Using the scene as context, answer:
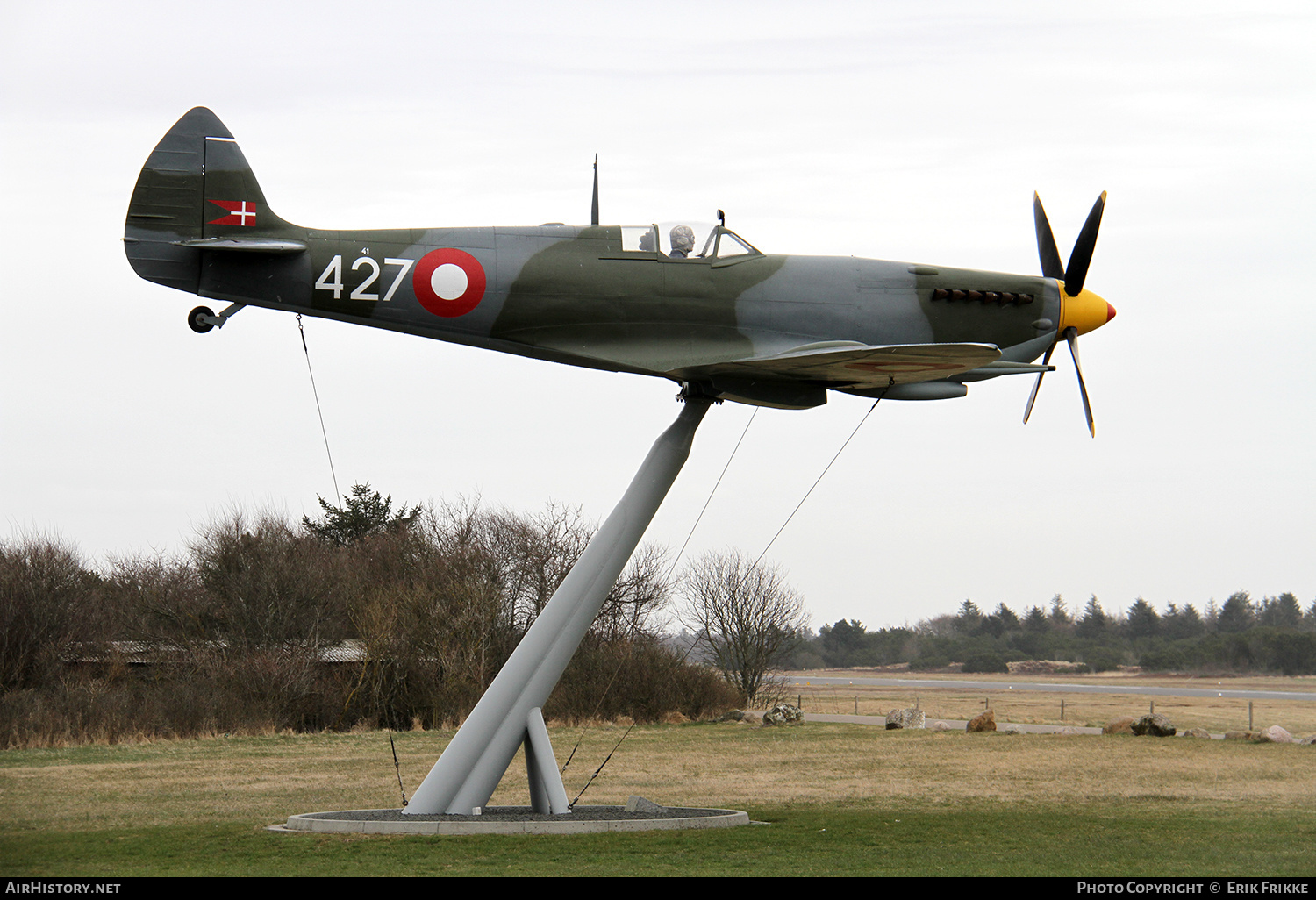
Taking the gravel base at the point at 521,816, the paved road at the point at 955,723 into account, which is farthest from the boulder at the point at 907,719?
the gravel base at the point at 521,816

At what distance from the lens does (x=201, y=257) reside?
11844 millimetres

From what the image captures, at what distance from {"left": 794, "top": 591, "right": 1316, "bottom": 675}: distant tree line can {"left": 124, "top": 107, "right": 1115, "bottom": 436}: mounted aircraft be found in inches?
3128

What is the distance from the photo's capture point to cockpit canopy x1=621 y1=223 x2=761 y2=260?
12.9m

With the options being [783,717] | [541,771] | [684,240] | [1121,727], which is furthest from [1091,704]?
[684,240]

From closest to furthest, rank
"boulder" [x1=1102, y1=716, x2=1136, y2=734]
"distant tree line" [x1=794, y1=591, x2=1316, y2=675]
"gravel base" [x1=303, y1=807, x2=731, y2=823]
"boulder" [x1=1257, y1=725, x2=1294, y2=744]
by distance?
1. "gravel base" [x1=303, y1=807, x2=731, y2=823]
2. "boulder" [x1=1257, y1=725, x2=1294, y2=744]
3. "boulder" [x1=1102, y1=716, x2=1136, y2=734]
4. "distant tree line" [x1=794, y1=591, x2=1316, y2=675]

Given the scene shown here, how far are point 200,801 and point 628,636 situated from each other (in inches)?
953

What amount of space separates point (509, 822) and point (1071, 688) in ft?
211

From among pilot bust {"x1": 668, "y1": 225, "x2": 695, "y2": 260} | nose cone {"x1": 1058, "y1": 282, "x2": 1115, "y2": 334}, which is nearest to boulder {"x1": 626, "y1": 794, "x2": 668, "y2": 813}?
pilot bust {"x1": 668, "y1": 225, "x2": 695, "y2": 260}

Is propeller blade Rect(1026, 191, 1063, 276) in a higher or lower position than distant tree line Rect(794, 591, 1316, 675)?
higher

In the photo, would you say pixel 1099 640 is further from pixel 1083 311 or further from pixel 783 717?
pixel 1083 311

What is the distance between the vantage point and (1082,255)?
14.3m

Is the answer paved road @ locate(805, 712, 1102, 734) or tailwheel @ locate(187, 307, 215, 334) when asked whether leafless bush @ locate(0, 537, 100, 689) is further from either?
tailwheel @ locate(187, 307, 215, 334)

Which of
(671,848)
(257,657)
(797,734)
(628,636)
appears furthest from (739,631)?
(671,848)
